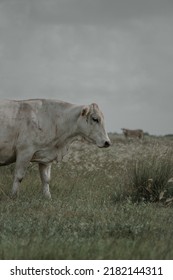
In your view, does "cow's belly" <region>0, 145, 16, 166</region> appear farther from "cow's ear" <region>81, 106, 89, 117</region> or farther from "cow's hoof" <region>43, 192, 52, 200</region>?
"cow's ear" <region>81, 106, 89, 117</region>

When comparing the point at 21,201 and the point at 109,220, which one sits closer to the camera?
the point at 109,220

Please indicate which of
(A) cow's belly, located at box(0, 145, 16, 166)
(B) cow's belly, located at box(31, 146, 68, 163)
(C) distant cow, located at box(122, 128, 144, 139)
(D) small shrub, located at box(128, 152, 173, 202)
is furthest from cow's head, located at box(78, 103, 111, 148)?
(C) distant cow, located at box(122, 128, 144, 139)

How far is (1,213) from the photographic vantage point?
9.16 metres

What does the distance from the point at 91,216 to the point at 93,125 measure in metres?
3.38

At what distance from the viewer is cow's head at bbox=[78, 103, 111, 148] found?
39.7 feet

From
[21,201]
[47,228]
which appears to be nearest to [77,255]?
[47,228]

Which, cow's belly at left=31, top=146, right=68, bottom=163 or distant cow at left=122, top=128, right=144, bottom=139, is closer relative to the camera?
cow's belly at left=31, top=146, right=68, bottom=163

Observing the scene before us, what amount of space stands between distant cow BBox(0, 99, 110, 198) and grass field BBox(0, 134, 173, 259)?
2.64ft

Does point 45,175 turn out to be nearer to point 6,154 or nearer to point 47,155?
point 47,155

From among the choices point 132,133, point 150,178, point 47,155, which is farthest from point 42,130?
point 132,133

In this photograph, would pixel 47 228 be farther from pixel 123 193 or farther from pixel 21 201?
pixel 123 193

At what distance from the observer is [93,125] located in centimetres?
1217

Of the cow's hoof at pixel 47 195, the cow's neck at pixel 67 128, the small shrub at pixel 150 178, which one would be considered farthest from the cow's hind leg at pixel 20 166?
the small shrub at pixel 150 178
